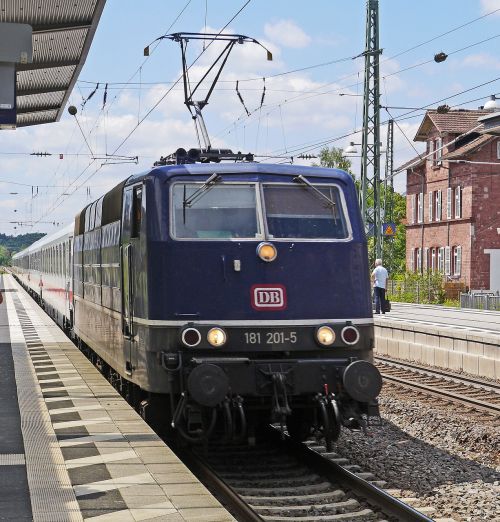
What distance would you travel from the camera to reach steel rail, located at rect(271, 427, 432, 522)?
25.7ft

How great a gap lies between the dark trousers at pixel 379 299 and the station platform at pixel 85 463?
→ 15249 millimetres

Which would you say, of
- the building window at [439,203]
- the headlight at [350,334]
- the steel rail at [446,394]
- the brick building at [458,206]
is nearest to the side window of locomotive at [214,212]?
the headlight at [350,334]

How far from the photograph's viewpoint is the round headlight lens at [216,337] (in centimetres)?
938

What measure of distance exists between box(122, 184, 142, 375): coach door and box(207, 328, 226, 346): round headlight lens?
124cm

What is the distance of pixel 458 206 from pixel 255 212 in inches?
1843

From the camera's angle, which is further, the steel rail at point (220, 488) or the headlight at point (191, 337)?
the headlight at point (191, 337)

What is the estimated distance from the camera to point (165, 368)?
9336 mm

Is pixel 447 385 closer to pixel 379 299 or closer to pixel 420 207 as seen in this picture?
pixel 379 299

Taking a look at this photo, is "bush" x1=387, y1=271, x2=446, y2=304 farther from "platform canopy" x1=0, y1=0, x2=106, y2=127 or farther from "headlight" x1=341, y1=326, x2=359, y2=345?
"headlight" x1=341, y1=326, x2=359, y2=345

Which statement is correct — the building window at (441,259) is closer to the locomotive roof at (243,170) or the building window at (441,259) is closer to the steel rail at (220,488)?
the locomotive roof at (243,170)

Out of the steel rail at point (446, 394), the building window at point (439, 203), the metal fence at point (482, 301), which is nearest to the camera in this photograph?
the steel rail at point (446, 394)

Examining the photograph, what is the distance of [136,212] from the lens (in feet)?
34.3

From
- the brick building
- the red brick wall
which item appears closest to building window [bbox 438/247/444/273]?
the brick building

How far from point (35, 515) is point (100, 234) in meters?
7.54
